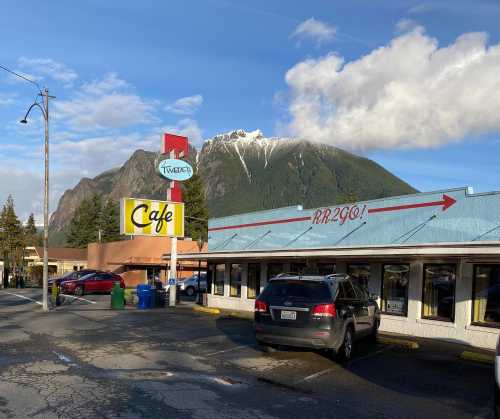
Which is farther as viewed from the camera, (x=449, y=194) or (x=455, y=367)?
(x=449, y=194)

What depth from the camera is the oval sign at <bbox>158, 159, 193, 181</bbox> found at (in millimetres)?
25500

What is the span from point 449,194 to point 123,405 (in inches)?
457

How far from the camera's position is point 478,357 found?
11852mm

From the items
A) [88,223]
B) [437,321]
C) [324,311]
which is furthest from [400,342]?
[88,223]

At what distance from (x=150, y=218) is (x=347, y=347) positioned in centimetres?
1505

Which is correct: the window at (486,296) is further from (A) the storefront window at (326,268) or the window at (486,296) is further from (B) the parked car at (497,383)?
(B) the parked car at (497,383)

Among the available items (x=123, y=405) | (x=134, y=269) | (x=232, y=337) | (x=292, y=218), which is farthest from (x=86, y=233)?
(x=123, y=405)

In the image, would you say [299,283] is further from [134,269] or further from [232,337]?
[134,269]

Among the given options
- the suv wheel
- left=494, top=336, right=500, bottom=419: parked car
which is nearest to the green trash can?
the suv wheel

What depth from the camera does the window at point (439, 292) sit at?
14797mm

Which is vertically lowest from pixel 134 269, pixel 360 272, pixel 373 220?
pixel 134 269

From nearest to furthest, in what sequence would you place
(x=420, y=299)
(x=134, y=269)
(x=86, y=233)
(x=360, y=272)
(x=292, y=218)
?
1. (x=420, y=299)
2. (x=360, y=272)
3. (x=292, y=218)
4. (x=134, y=269)
5. (x=86, y=233)

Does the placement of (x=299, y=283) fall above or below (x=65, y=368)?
above

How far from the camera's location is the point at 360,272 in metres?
17.9
